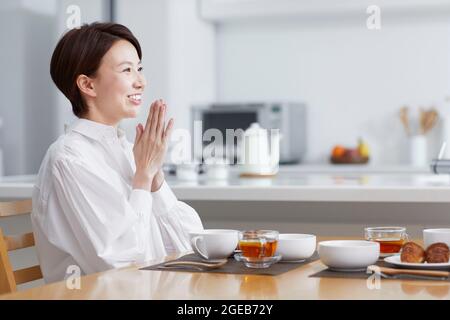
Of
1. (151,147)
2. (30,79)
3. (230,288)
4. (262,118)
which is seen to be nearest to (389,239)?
(230,288)

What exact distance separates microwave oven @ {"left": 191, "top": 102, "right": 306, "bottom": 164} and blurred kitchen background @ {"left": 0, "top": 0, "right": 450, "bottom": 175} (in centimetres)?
6

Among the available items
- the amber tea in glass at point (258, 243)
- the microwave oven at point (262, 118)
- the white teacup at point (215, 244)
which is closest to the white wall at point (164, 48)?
the microwave oven at point (262, 118)

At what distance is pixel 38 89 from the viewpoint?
4.70 metres

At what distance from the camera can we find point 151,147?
206 cm

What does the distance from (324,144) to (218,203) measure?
2.48 metres

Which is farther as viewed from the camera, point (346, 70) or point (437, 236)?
point (346, 70)

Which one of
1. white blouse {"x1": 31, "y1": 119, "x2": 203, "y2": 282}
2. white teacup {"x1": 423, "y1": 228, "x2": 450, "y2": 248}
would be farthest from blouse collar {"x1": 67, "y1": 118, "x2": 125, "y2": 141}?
white teacup {"x1": 423, "y1": 228, "x2": 450, "y2": 248}

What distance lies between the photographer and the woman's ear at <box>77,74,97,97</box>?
7.09ft

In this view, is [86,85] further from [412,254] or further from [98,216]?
[412,254]

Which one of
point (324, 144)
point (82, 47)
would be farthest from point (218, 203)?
point (324, 144)

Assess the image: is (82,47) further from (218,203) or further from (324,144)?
(324,144)

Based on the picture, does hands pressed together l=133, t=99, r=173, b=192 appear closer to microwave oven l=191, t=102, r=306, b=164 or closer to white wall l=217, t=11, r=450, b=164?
microwave oven l=191, t=102, r=306, b=164

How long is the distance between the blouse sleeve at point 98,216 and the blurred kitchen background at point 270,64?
106 inches

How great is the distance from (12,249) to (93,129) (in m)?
0.40
